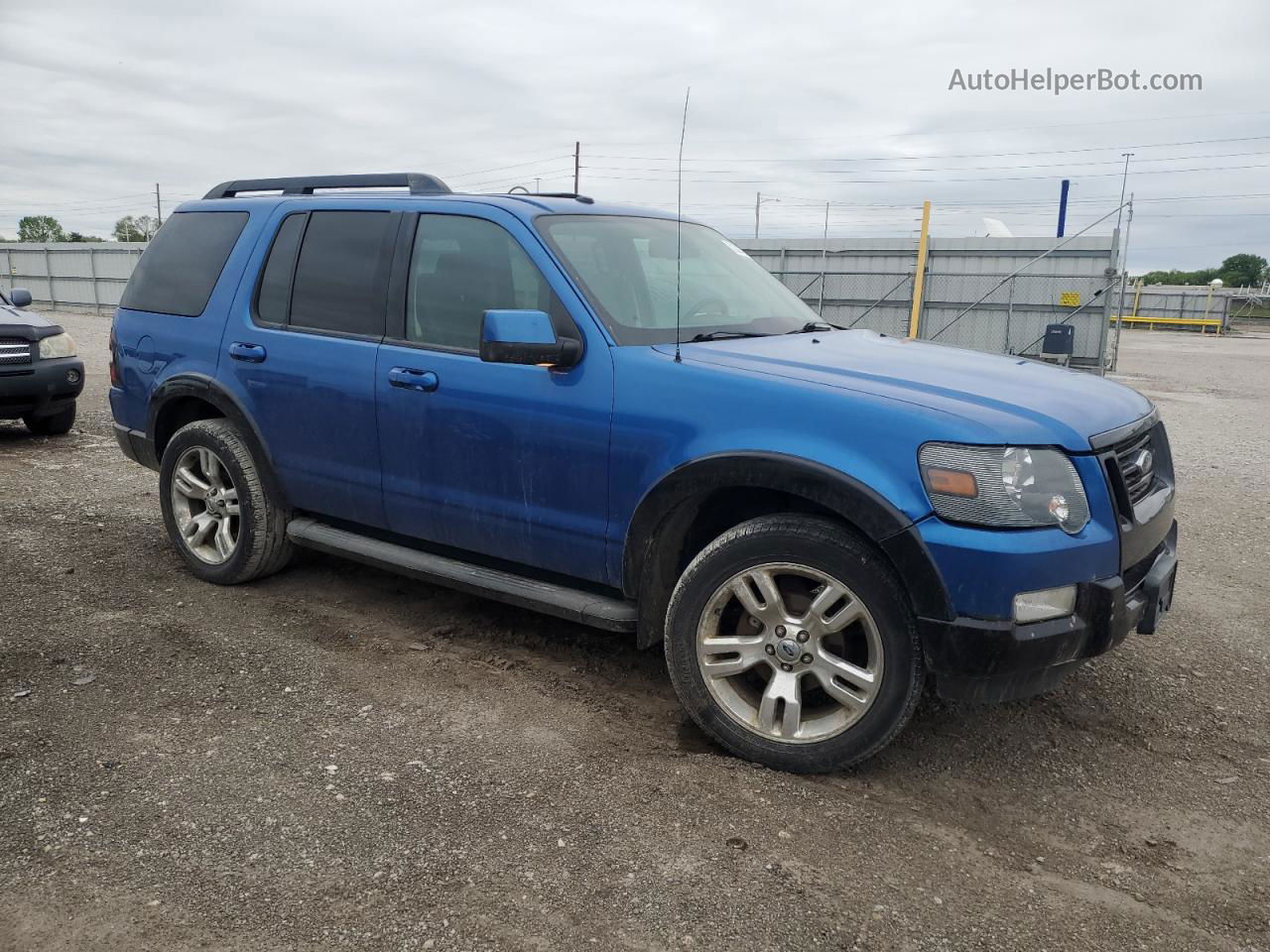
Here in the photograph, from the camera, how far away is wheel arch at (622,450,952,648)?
9.58 feet

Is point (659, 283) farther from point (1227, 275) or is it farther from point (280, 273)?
point (1227, 275)

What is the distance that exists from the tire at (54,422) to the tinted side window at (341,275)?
19.2 feet

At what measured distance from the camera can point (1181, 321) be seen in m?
45.3

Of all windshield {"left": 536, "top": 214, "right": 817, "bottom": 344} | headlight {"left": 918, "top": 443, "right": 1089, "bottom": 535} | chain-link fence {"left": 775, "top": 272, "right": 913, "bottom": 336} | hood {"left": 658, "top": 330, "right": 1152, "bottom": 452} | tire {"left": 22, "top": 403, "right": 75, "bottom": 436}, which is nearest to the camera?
headlight {"left": 918, "top": 443, "right": 1089, "bottom": 535}

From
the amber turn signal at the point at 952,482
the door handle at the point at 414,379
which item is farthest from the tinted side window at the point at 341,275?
the amber turn signal at the point at 952,482

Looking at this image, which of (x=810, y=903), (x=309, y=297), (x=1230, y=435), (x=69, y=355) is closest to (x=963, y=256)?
(x=1230, y=435)

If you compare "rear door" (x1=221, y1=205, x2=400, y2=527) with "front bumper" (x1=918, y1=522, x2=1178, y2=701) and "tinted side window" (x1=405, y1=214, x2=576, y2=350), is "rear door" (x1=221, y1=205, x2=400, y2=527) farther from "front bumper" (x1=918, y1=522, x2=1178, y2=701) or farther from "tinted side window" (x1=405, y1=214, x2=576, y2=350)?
"front bumper" (x1=918, y1=522, x2=1178, y2=701)

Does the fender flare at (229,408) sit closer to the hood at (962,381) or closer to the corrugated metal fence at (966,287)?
the hood at (962,381)

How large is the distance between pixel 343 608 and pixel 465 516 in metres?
1.19

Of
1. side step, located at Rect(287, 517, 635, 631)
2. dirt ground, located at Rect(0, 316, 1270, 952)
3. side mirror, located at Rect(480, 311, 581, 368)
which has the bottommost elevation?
dirt ground, located at Rect(0, 316, 1270, 952)

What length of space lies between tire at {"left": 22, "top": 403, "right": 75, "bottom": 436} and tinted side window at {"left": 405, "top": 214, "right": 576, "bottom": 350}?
654 centimetres

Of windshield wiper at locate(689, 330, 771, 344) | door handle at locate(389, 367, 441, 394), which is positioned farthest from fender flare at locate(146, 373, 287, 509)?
windshield wiper at locate(689, 330, 771, 344)

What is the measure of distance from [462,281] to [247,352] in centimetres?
124

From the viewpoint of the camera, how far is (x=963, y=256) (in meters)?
20.0
